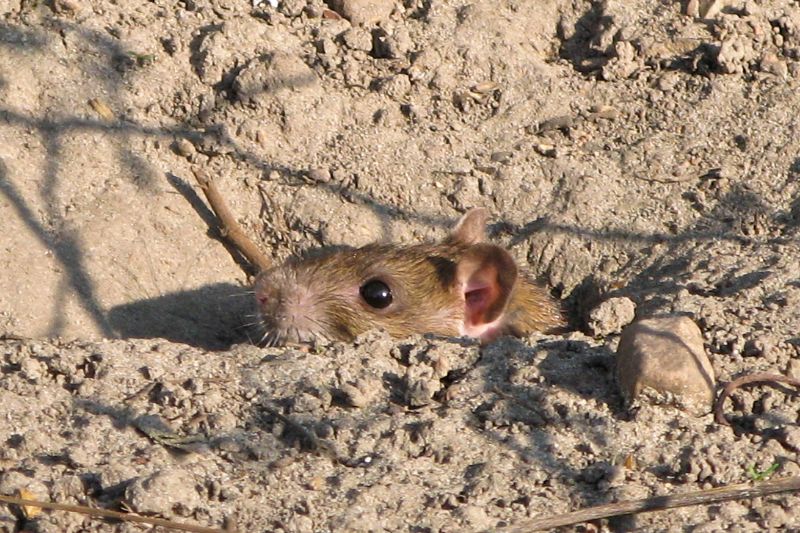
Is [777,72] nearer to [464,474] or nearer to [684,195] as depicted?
[684,195]

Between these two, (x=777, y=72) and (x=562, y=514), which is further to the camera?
(x=777, y=72)

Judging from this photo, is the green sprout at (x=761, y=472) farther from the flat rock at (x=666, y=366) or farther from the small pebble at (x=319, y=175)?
the small pebble at (x=319, y=175)

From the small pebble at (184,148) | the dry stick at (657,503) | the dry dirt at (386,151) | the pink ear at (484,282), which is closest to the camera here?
the dry stick at (657,503)

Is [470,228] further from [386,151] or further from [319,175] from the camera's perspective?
[319,175]

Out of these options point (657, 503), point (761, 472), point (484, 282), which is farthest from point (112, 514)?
point (484, 282)

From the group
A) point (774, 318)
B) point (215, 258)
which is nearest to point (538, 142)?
point (215, 258)

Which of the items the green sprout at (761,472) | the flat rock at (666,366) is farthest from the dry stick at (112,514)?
the green sprout at (761,472)
